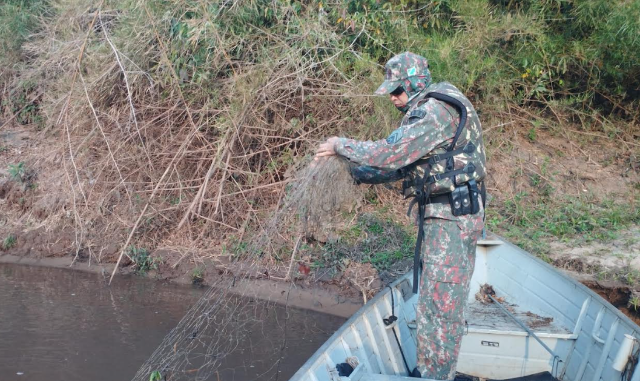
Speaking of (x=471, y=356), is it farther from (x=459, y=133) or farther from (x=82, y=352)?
(x=82, y=352)

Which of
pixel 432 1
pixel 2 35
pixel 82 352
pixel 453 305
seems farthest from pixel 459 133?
pixel 2 35

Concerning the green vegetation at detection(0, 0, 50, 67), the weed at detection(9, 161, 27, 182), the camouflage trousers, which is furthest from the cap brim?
the green vegetation at detection(0, 0, 50, 67)

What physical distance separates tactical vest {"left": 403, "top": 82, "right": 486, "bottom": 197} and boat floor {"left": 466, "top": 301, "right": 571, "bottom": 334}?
142cm

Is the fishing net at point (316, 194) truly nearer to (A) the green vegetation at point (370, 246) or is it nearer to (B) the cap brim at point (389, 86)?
(B) the cap brim at point (389, 86)

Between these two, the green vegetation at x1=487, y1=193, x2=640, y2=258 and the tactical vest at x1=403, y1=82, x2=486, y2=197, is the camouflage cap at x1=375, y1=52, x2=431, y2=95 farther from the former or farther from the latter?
the green vegetation at x1=487, y1=193, x2=640, y2=258

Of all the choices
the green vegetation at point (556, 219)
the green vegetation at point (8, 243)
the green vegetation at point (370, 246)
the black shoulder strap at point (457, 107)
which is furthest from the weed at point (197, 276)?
the black shoulder strap at point (457, 107)

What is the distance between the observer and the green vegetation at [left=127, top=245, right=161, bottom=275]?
7594mm

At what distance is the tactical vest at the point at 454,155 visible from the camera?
3443mm

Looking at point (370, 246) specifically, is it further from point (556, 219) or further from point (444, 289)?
point (444, 289)

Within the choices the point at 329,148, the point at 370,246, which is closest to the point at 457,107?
the point at 329,148

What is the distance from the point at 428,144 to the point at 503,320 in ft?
6.39

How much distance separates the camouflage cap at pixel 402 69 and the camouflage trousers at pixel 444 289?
81 cm

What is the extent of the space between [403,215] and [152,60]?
3680mm

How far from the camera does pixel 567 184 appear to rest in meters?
8.34
